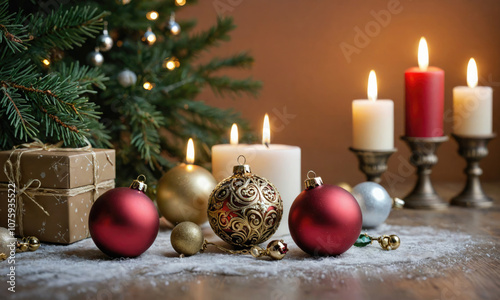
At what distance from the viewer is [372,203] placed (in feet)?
3.68

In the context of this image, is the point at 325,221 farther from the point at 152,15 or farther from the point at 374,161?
the point at 152,15

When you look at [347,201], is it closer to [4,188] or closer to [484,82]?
[4,188]

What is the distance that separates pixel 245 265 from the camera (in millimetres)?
883

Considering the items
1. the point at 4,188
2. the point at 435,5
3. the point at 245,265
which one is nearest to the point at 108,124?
the point at 4,188

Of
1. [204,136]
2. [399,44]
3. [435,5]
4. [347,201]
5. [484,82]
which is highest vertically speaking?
[435,5]

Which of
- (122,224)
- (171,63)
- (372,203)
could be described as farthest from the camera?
(171,63)

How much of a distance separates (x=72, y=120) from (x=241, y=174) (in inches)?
12.6

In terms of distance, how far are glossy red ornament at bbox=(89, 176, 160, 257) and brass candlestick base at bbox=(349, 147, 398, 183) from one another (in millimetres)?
585

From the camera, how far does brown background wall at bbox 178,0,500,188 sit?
5.86ft

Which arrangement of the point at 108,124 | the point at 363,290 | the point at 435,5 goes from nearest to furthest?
the point at 363,290 → the point at 108,124 → the point at 435,5

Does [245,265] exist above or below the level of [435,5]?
below

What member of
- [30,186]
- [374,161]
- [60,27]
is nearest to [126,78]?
[60,27]

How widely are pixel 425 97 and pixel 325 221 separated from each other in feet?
1.99

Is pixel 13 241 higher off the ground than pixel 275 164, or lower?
lower
